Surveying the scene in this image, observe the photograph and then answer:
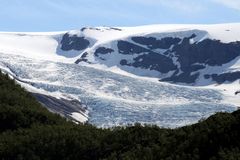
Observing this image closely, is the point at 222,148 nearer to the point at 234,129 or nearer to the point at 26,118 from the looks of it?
the point at 234,129

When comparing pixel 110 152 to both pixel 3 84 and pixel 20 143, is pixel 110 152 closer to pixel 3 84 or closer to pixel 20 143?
pixel 20 143

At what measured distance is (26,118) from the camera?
86438 mm

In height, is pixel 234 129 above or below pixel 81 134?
above

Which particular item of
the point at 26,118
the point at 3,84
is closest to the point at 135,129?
the point at 26,118

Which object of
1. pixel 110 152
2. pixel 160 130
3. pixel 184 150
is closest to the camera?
pixel 184 150

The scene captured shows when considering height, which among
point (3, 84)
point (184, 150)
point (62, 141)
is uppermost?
point (184, 150)

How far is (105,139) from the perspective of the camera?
70.0 meters

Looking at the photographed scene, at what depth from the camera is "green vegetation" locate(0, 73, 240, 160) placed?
50.3m

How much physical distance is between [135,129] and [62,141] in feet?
23.0

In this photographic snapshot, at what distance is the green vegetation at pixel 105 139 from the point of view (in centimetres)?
5031

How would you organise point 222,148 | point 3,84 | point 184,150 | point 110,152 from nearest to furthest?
1. point 222,148
2. point 184,150
3. point 110,152
4. point 3,84

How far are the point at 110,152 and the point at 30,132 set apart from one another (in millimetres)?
12642

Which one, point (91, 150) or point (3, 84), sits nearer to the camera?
point (91, 150)

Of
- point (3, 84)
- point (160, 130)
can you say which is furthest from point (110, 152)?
point (3, 84)
